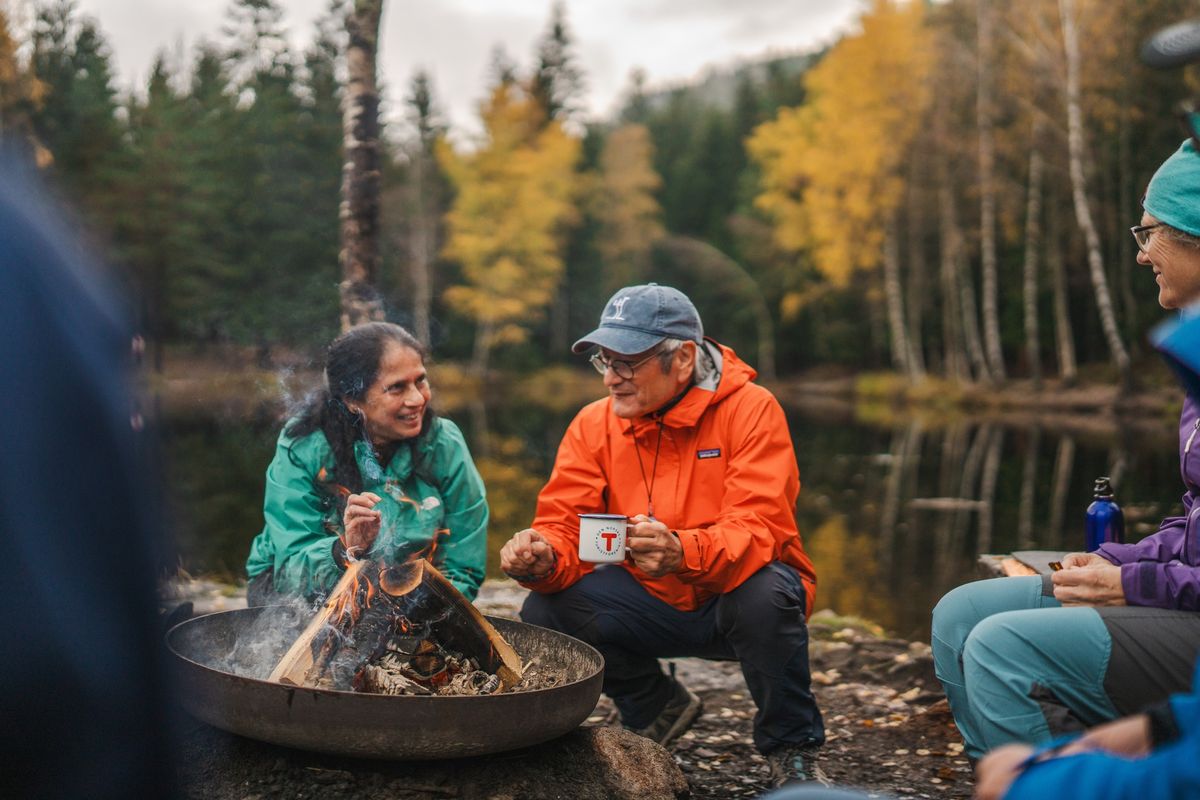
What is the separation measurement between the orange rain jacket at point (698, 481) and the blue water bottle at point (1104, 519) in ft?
3.27

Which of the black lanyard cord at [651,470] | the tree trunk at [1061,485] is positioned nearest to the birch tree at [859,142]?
the tree trunk at [1061,485]

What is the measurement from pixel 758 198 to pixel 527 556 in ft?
102

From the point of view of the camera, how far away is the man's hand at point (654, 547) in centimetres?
343

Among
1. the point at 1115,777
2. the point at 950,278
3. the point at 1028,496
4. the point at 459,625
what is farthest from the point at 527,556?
the point at 950,278

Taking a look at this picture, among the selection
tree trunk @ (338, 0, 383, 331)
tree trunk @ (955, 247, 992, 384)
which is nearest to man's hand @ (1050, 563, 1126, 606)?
tree trunk @ (338, 0, 383, 331)

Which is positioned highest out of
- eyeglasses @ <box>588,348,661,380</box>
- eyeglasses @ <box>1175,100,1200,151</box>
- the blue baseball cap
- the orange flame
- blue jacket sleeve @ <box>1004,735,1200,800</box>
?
eyeglasses @ <box>1175,100,1200,151</box>

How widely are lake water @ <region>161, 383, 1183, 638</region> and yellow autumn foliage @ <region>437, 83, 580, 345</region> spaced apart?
1490 centimetres

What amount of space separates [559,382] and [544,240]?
5.37m

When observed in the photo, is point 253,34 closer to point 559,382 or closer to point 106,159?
point 106,159

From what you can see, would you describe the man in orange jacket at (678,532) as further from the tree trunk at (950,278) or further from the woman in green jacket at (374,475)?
the tree trunk at (950,278)

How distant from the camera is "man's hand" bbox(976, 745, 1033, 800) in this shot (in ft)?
5.64

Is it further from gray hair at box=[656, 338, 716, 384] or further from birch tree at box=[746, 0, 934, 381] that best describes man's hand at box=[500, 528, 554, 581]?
birch tree at box=[746, 0, 934, 381]

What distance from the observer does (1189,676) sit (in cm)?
243

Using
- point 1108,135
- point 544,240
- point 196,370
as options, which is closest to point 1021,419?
point 1108,135
